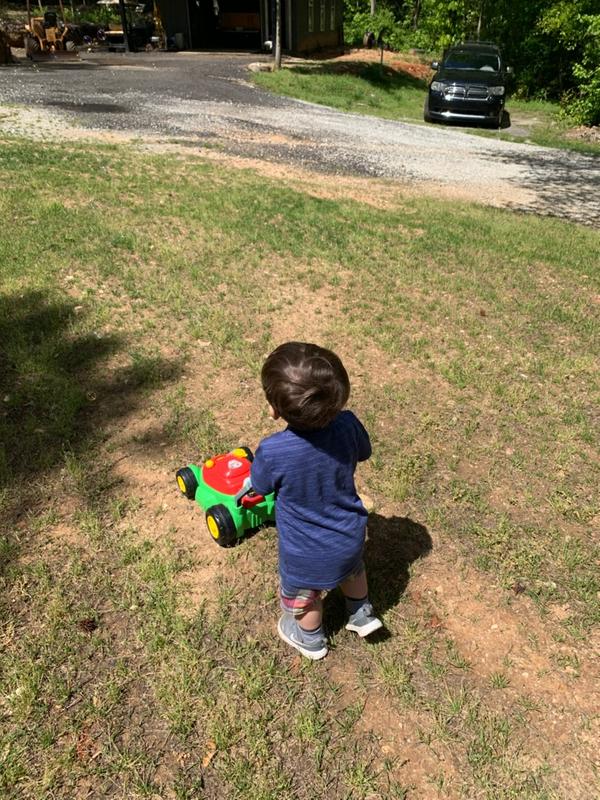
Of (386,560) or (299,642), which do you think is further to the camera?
(386,560)

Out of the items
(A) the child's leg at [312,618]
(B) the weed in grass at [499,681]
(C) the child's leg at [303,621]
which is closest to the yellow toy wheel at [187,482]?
(C) the child's leg at [303,621]

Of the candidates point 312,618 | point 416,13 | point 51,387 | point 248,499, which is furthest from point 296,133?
point 416,13

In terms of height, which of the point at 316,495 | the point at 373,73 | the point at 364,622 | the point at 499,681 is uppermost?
the point at 373,73

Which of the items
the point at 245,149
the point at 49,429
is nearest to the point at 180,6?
the point at 245,149

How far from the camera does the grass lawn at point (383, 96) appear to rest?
50.2ft

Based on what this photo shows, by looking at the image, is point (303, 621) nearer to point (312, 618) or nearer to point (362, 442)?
point (312, 618)

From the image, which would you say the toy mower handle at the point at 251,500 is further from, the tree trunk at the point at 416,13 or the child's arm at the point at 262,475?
the tree trunk at the point at 416,13

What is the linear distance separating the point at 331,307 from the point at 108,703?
3.66 meters

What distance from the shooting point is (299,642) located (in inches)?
97.8

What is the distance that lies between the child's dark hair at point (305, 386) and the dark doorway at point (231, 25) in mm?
28997

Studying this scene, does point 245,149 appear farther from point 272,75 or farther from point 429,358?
point 272,75

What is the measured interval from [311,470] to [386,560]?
1114 mm

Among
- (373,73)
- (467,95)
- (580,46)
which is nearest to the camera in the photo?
(467,95)

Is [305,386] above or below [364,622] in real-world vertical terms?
above
